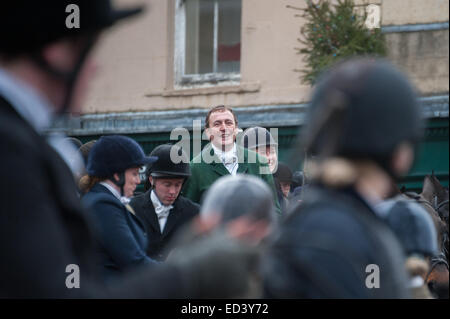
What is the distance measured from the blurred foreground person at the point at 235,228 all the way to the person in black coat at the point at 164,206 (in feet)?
11.7

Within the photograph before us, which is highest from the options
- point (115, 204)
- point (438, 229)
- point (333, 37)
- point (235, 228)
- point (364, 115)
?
point (333, 37)

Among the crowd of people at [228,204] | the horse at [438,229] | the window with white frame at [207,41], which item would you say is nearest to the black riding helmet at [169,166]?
the horse at [438,229]

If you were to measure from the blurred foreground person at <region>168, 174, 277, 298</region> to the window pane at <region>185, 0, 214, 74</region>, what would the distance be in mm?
12850

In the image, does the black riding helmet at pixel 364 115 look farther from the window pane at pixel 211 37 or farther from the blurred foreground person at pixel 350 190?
the window pane at pixel 211 37

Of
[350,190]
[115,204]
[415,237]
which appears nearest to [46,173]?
[350,190]

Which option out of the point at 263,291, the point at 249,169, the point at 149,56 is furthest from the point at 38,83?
→ the point at 149,56

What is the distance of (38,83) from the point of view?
2.12 m

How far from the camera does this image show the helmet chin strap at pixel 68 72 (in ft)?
6.96

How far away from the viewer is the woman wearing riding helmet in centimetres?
484

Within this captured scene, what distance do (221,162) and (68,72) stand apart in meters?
4.55

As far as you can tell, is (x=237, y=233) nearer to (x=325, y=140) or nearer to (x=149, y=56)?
(x=325, y=140)

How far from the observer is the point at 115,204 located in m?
4.91

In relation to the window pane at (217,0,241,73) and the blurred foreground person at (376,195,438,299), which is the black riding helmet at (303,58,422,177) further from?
the window pane at (217,0,241,73)

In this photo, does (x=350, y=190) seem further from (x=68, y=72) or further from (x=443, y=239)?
(x=443, y=239)
